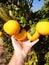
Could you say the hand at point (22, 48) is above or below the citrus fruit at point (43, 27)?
below

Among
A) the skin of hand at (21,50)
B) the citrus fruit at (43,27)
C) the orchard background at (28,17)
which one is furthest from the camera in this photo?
the skin of hand at (21,50)

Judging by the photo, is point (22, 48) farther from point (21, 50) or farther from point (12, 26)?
point (12, 26)

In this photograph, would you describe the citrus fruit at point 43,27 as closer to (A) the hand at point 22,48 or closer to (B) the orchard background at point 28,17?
(B) the orchard background at point 28,17

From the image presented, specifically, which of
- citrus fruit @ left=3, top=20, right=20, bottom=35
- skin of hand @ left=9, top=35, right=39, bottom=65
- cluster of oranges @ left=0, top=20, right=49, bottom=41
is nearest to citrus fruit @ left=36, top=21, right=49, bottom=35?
cluster of oranges @ left=0, top=20, right=49, bottom=41

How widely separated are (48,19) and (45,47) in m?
0.91

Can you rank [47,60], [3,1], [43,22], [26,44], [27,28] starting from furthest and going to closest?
[47,60] → [3,1] → [26,44] → [27,28] → [43,22]

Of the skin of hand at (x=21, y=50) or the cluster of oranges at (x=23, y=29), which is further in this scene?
the skin of hand at (x=21, y=50)

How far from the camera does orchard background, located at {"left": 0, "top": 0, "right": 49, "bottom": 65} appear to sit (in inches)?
59.4

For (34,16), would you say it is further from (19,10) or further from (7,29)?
(7,29)

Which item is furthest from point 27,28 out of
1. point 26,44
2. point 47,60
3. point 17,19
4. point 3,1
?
point 47,60

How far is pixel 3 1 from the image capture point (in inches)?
81.9

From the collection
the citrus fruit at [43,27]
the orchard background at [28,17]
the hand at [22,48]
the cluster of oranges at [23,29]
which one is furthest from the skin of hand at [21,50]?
the citrus fruit at [43,27]

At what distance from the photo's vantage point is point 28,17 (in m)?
1.55

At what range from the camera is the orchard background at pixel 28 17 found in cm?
151
